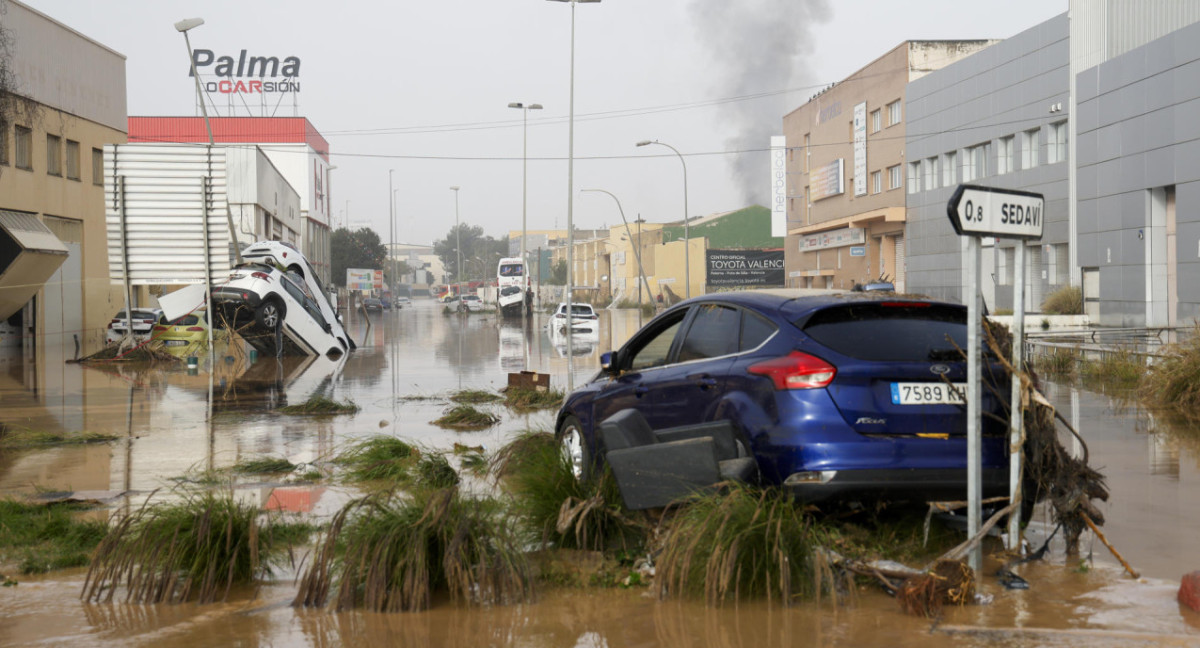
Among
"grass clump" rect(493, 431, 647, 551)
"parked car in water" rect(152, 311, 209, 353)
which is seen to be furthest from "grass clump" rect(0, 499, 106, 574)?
"parked car in water" rect(152, 311, 209, 353)

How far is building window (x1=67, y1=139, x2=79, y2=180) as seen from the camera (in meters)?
33.5

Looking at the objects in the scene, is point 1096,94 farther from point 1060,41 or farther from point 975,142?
point 975,142

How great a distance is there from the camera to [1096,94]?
3350 cm

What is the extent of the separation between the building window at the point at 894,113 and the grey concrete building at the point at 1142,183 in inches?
747

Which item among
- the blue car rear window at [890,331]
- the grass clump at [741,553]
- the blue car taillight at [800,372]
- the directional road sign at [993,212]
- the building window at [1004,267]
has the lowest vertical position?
the grass clump at [741,553]

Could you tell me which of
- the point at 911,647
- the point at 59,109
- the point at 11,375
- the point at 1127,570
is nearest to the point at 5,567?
the point at 911,647

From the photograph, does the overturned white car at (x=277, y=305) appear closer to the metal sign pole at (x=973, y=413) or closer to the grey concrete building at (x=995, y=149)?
the metal sign pole at (x=973, y=413)

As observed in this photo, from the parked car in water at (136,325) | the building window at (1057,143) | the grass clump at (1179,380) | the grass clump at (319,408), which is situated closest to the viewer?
the grass clump at (1179,380)

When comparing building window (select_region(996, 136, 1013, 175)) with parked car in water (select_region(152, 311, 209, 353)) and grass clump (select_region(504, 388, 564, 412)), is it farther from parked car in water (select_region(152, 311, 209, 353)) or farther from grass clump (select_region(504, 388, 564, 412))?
grass clump (select_region(504, 388, 564, 412))

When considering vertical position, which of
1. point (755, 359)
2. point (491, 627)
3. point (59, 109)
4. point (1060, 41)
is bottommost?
point (491, 627)

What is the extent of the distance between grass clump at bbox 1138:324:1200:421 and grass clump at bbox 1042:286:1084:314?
78.2 feet

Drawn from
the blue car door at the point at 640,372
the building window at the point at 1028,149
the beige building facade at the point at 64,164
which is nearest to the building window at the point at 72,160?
the beige building facade at the point at 64,164

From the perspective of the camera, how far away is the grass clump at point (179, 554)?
5184mm

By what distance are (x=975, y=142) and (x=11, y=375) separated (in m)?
37.6
